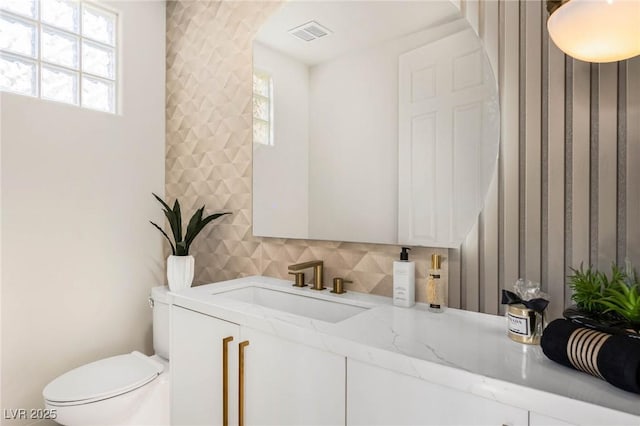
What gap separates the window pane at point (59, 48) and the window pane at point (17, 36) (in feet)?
0.16

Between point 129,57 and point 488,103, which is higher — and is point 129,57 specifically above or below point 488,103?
above

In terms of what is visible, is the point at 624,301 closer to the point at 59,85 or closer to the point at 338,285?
the point at 338,285

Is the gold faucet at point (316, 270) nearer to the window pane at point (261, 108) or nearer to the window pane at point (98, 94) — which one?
the window pane at point (261, 108)

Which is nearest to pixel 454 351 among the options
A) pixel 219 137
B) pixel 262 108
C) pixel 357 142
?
pixel 357 142

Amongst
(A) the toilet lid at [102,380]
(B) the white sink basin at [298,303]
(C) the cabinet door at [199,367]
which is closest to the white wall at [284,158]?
(B) the white sink basin at [298,303]

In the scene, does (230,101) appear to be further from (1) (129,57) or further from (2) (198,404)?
(2) (198,404)

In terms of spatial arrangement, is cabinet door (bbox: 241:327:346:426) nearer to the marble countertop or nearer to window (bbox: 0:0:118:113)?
the marble countertop

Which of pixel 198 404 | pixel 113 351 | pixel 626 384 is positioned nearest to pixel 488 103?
pixel 626 384

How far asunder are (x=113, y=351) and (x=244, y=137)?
148 cm

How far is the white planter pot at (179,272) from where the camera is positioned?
195cm

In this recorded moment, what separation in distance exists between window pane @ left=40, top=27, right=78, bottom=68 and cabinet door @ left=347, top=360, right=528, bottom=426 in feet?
7.22

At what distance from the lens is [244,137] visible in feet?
6.48

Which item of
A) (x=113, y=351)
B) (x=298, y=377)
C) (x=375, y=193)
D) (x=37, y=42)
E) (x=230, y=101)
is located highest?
(x=37, y=42)

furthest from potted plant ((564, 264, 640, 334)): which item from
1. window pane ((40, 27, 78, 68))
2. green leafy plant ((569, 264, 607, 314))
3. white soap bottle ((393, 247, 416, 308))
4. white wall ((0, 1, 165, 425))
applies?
window pane ((40, 27, 78, 68))
